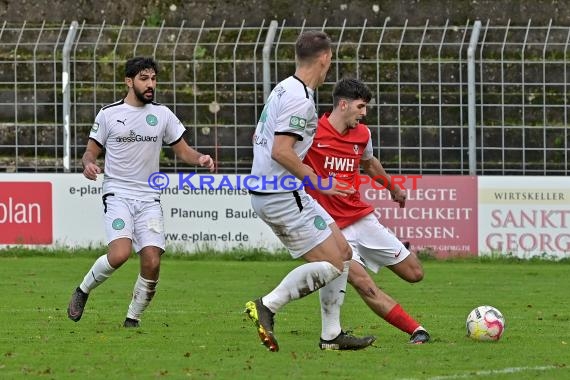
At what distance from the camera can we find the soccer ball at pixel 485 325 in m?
10.1

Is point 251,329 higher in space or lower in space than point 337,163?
lower

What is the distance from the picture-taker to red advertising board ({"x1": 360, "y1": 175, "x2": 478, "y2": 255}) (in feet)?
61.1

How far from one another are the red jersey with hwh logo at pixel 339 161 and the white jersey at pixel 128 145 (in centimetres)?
161

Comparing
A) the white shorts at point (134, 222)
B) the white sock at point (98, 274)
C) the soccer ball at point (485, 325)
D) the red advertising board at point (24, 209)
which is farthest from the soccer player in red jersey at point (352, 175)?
the red advertising board at point (24, 209)

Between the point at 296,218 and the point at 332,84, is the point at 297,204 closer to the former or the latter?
the point at 296,218

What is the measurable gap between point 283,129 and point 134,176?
2652 millimetres

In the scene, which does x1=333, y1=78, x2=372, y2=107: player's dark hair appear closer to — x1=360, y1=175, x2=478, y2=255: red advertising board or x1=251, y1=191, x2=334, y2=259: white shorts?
x1=251, y1=191, x2=334, y2=259: white shorts

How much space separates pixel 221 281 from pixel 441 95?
15.4 ft

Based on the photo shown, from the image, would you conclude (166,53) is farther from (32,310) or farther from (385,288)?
(32,310)

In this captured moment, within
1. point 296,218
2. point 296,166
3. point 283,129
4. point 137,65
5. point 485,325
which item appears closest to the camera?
point 296,166

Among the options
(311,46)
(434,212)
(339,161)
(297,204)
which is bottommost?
(434,212)

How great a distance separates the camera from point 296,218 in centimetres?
923

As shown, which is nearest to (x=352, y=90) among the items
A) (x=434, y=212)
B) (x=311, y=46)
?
(x=311, y=46)

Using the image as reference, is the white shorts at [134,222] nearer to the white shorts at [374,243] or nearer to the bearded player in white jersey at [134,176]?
the bearded player in white jersey at [134,176]
